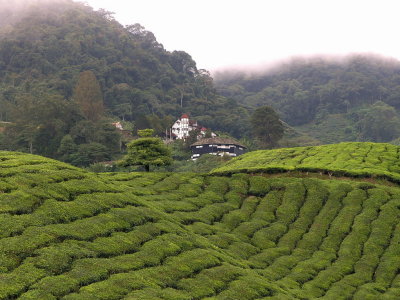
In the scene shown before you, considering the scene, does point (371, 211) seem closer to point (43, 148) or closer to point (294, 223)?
point (294, 223)

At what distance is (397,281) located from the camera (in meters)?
31.5

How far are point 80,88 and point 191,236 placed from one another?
104 meters

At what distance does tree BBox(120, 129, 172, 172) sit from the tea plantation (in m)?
7.77

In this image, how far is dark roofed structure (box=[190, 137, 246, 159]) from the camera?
115656mm

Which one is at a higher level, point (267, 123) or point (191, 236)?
point (267, 123)

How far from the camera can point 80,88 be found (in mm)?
125875

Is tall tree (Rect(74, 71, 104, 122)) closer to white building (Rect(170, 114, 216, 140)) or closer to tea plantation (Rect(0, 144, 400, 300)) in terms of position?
white building (Rect(170, 114, 216, 140))

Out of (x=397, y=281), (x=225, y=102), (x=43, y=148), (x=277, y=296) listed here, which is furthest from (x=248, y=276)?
(x=225, y=102)

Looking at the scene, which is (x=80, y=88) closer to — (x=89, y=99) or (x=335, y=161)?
(x=89, y=99)

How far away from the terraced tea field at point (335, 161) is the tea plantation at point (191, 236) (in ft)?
13.0

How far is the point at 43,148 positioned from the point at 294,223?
75412mm

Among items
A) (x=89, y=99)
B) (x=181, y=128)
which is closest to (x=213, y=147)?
(x=181, y=128)

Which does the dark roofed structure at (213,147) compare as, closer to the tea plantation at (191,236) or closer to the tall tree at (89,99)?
the tall tree at (89,99)

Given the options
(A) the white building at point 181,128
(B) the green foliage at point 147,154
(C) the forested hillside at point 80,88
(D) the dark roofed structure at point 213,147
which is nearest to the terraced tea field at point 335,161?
(B) the green foliage at point 147,154
